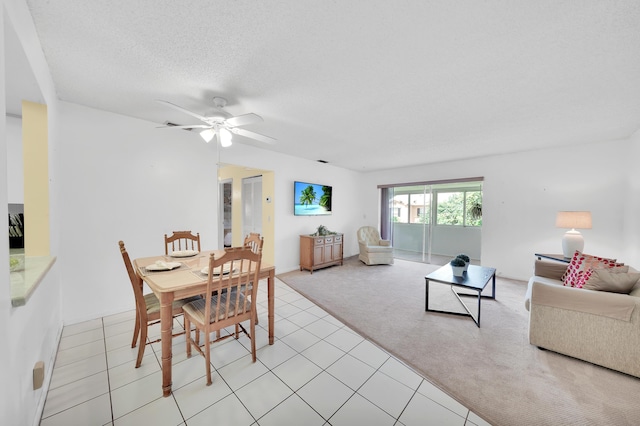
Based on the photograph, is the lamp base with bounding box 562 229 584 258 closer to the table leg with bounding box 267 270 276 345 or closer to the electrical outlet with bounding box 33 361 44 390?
the table leg with bounding box 267 270 276 345

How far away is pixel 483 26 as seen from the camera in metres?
1.40

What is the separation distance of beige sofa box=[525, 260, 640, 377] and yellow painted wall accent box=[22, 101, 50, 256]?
4399 millimetres

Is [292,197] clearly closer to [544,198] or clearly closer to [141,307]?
[141,307]

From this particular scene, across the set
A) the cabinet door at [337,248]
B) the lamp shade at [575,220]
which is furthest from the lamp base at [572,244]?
the cabinet door at [337,248]

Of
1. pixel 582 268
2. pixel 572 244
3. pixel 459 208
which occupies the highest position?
pixel 459 208

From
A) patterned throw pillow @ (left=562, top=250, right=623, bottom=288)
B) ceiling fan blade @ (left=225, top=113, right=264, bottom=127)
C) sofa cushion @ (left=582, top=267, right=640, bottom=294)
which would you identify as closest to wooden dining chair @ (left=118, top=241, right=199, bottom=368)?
ceiling fan blade @ (left=225, top=113, right=264, bottom=127)

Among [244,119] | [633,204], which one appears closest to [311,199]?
[244,119]

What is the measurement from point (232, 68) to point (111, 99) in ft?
5.19

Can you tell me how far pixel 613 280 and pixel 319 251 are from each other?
3.82m

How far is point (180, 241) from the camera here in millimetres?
3156

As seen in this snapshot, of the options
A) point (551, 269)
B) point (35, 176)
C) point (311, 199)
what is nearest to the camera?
point (35, 176)

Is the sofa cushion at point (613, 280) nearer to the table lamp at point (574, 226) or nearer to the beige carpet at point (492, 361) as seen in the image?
the beige carpet at point (492, 361)

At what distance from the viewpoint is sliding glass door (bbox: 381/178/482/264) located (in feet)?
18.8

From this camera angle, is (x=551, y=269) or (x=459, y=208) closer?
(x=551, y=269)
